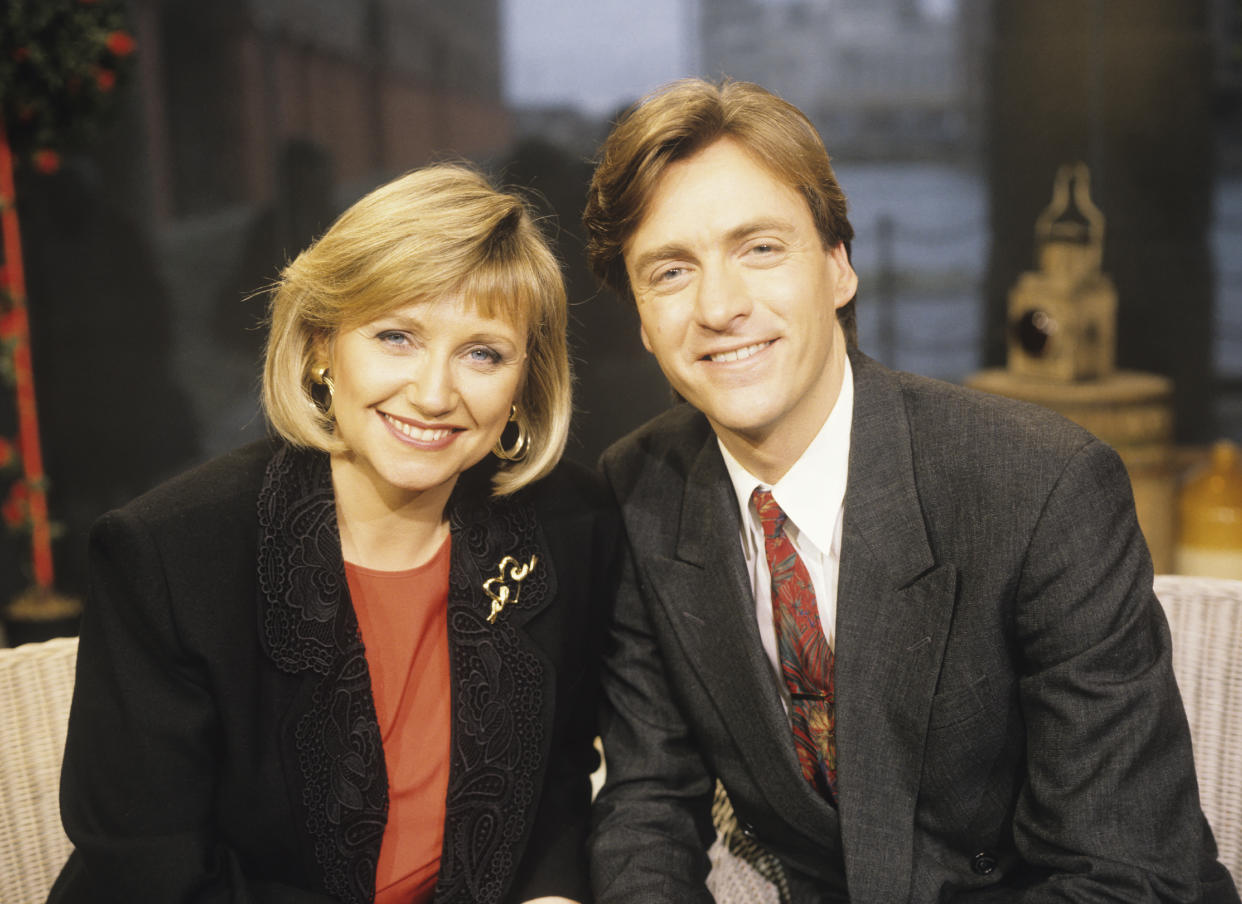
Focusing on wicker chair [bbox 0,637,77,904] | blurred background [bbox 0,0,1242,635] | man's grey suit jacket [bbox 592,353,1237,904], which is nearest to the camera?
man's grey suit jacket [bbox 592,353,1237,904]

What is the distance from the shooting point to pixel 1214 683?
186 centimetres

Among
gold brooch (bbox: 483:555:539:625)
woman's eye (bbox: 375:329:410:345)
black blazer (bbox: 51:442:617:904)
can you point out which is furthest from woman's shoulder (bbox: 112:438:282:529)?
gold brooch (bbox: 483:555:539:625)

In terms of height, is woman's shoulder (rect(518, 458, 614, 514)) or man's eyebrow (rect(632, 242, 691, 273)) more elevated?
man's eyebrow (rect(632, 242, 691, 273))

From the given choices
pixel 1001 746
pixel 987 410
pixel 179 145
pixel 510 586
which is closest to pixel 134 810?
pixel 510 586

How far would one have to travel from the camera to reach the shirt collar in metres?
1.76

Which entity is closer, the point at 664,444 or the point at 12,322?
the point at 664,444

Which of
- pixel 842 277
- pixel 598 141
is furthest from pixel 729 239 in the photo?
pixel 598 141

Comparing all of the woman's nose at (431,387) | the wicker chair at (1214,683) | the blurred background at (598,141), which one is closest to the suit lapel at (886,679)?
the wicker chair at (1214,683)

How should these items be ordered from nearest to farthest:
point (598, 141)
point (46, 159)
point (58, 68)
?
point (58, 68), point (46, 159), point (598, 141)

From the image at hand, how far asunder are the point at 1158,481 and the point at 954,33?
203cm

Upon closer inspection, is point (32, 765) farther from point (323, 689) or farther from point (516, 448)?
point (516, 448)

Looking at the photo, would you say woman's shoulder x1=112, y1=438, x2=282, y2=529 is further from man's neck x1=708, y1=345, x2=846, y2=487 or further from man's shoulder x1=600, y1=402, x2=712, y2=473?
man's neck x1=708, y1=345, x2=846, y2=487

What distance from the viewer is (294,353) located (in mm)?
1804

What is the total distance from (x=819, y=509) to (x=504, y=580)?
0.52m
